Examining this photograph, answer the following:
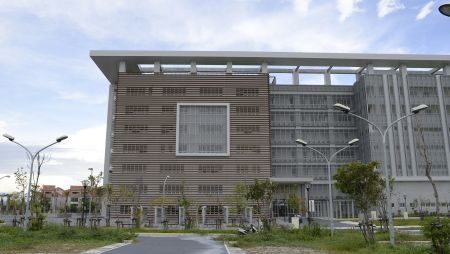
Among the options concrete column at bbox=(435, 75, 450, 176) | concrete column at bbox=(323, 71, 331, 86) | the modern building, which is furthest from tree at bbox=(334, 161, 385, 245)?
concrete column at bbox=(323, 71, 331, 86)

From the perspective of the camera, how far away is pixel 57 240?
79.9ft

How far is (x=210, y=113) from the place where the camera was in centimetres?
6962

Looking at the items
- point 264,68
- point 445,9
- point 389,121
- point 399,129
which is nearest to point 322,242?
point 445,9

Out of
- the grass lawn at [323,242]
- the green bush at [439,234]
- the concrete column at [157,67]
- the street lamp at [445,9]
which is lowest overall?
the grass lawn at [323,242]

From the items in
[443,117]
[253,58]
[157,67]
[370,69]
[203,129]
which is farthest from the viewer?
[370,69]

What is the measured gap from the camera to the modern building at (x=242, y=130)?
66375 mm

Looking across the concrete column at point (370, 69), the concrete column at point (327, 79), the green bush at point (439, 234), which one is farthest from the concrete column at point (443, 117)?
the green bush at point (439, 234)

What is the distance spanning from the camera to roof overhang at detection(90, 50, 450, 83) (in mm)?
69312

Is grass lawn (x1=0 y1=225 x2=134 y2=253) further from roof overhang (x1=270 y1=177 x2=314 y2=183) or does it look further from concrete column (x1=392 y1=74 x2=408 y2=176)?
concrete column (x1=392 y1=74 x2=408 y2=176)

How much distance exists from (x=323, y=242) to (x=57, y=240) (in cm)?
1538

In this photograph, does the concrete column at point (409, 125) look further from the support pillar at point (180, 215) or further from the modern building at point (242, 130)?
the support pillar at point (180, 215)

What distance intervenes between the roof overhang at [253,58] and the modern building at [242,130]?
17 centimetres

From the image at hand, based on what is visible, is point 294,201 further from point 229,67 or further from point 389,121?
point 229,67

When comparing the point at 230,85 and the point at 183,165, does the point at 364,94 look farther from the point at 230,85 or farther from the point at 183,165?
the point at 183,165
